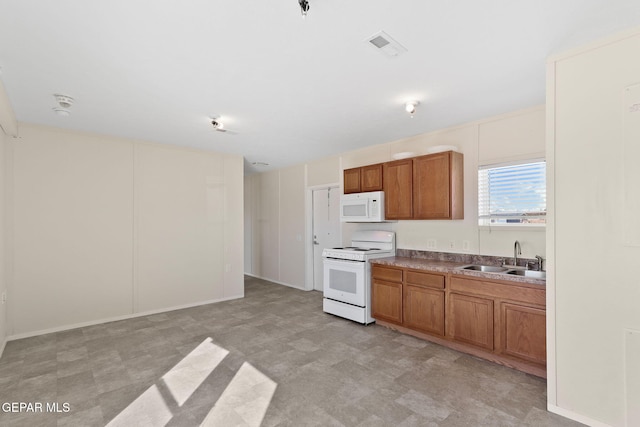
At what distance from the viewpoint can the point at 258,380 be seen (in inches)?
107

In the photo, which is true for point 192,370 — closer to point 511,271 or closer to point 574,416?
point 574,416

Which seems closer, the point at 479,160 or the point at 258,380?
the point at 258,380

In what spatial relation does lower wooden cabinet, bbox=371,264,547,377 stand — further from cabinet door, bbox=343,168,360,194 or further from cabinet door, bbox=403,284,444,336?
cabinet door, bbox=343,168,360,194

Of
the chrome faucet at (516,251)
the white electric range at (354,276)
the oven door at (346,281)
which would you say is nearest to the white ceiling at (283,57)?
the chrome faucet at (516,251)

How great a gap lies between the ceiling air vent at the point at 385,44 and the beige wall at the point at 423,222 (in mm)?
1969

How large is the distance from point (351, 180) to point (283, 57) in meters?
2.84

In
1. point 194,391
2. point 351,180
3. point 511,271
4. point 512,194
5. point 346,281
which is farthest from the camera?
point 351,180

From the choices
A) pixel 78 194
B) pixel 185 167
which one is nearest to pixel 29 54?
pixel 78 194

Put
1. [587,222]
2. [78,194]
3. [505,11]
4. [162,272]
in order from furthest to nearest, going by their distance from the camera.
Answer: [162,272], [78,194], [587,222], [505,11]

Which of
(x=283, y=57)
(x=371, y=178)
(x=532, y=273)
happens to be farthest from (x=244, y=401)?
(x=371, y=178)

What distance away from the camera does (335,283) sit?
14.9ft

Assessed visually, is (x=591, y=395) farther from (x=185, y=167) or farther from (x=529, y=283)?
(x=185, y=167)

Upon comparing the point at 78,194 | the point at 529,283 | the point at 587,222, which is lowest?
the point at 529,283

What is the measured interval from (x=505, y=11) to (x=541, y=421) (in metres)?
2.65
